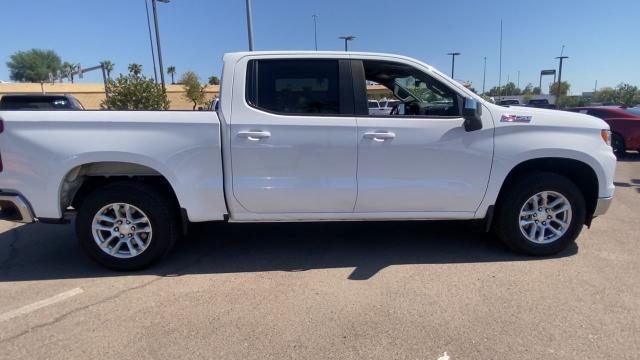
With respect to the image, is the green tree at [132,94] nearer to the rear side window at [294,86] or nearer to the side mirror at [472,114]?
the rear side window at [294,86]

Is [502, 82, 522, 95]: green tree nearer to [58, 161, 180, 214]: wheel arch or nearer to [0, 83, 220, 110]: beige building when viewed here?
[0, 83, 220, 110]: beige building

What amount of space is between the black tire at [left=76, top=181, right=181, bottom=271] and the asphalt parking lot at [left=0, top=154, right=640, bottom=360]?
150mm

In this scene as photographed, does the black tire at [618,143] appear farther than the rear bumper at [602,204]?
Yes

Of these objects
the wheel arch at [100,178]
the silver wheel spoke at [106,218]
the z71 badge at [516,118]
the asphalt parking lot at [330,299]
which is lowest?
the asphalt parking lot at [330,299]

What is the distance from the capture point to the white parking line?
11.0 feet

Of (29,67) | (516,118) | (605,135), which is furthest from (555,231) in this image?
(29,67)

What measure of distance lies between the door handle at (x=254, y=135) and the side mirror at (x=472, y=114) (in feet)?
5.92

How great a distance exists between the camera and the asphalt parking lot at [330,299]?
2904 millimetres

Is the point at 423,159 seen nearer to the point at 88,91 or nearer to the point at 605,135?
the point at 605,135

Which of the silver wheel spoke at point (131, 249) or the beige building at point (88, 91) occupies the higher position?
the beige building at point (88, 91)

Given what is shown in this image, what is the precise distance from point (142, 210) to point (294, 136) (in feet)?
5.13

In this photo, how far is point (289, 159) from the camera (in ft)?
13.1

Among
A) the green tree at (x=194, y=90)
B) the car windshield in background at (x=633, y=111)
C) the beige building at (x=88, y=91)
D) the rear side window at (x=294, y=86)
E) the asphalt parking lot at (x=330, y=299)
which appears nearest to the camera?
the asphalt parking lot at (x=330, y=299)

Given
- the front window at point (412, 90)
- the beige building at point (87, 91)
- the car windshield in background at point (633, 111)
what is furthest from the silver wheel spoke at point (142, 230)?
the beige building at point (87, 91)
